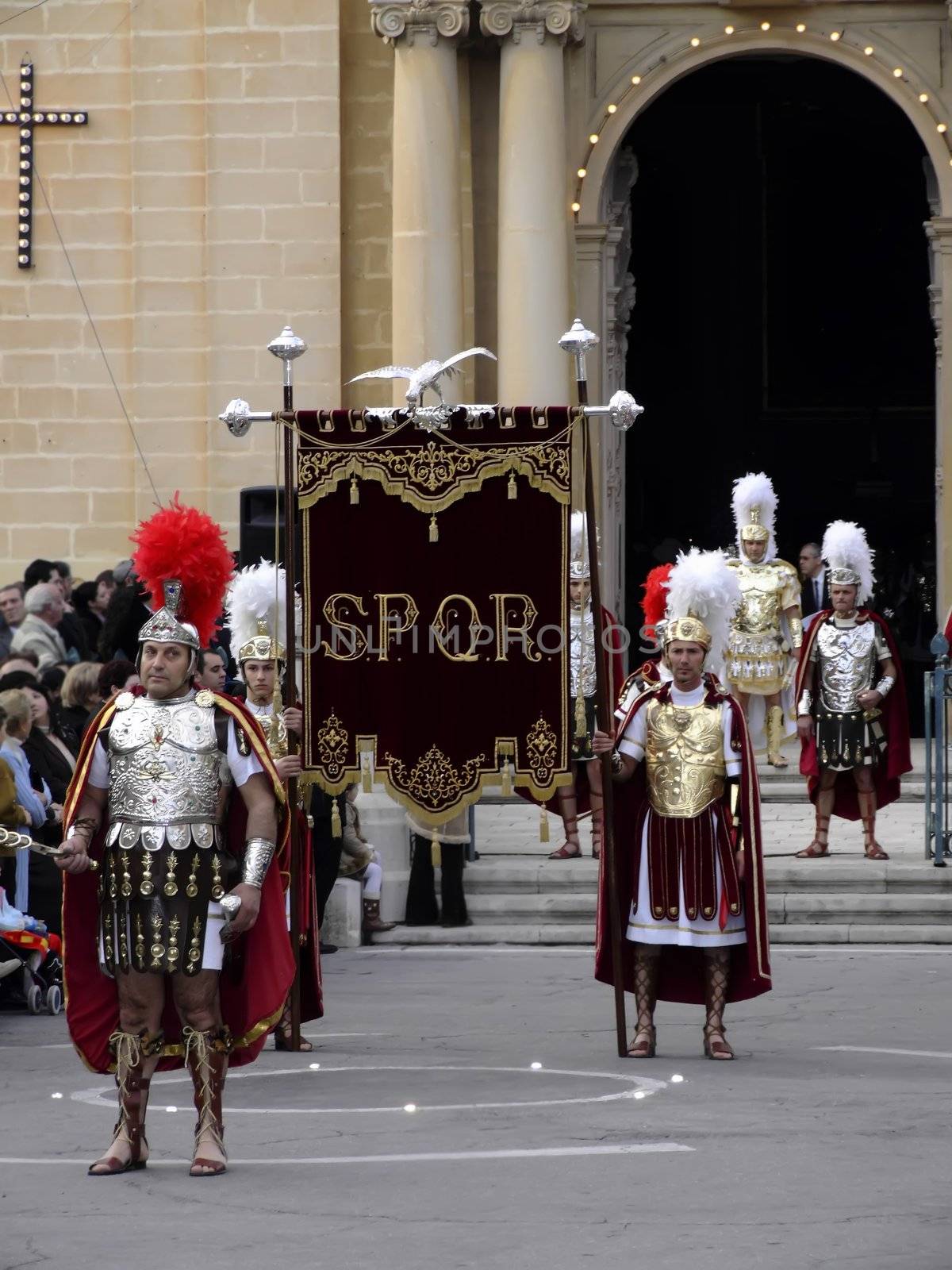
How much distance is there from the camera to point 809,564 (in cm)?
2066

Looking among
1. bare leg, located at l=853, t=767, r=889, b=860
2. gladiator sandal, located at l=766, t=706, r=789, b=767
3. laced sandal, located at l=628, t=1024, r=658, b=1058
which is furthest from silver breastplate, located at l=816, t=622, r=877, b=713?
laced sandal, located at l=628, t=1024, r=658, b=1058

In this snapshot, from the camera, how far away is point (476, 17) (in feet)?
65.1

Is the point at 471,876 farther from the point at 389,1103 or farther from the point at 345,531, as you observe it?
→ the point at 389,1103

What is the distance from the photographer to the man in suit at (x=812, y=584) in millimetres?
20500

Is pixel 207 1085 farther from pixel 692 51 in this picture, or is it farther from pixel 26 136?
pixel 692 51

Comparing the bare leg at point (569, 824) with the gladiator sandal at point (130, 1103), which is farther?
the bare leg at point (569, 824)

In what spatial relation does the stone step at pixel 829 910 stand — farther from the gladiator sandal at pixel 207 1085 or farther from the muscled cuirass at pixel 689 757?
the gladiator sandal at pixel 207 1085

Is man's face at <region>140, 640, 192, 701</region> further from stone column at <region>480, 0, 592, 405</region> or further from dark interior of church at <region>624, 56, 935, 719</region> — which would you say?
dark interior of church at <region>624, 56, 935, 719</region>

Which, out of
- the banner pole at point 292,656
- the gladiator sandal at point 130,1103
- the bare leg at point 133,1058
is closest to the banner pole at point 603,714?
the banner pole at point 292,656

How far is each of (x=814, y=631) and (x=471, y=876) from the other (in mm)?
2521

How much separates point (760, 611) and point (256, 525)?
3417mm

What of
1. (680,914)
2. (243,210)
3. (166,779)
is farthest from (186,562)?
(243,210)

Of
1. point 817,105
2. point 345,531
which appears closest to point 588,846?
point 345,531

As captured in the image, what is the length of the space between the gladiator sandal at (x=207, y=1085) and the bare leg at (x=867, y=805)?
7.40 metres
